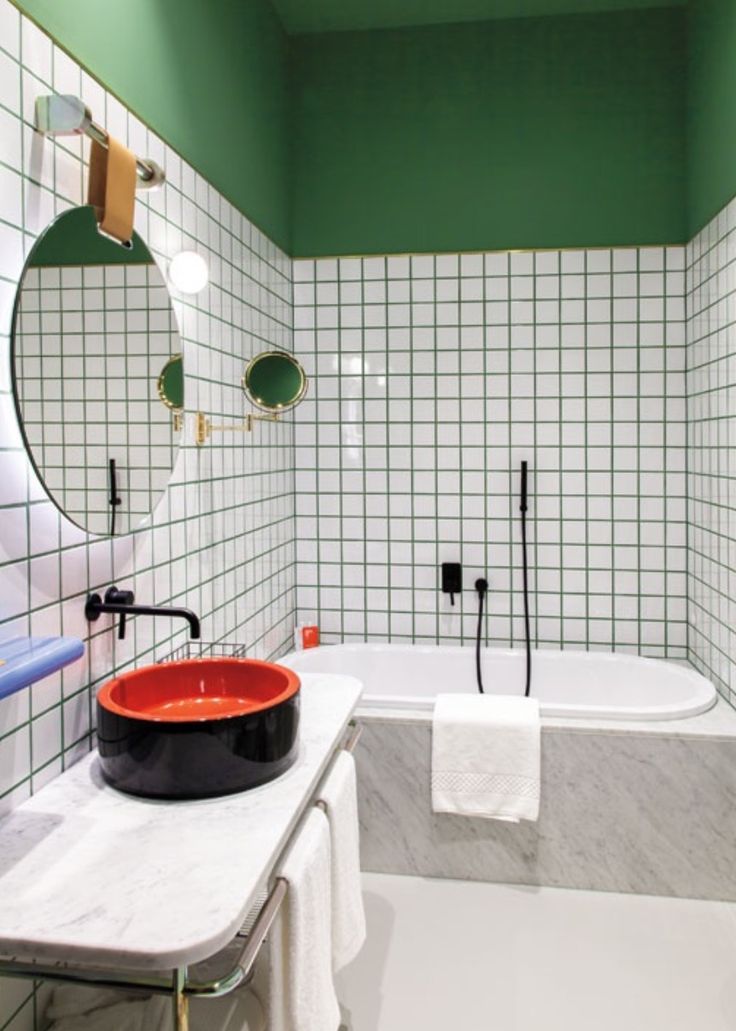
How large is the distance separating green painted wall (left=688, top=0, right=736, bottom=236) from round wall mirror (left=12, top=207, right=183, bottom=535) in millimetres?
2048

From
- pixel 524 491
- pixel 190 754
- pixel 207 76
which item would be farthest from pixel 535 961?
pixel 207 76

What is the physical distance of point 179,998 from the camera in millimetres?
1011

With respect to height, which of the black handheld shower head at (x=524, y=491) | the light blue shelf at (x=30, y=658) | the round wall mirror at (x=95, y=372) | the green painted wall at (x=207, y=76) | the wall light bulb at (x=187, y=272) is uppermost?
the green painted wall at (x=207, y=76)

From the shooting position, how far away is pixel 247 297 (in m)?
2.80

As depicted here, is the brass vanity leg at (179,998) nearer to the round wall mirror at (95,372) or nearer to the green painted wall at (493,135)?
the round wall mirror at (95,372)

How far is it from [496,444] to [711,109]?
1.50 meters

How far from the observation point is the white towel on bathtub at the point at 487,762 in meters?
2.49

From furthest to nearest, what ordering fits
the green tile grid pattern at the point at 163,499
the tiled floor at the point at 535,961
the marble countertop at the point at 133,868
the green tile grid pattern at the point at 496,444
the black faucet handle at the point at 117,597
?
the green tile grid pattern at the point at 496,444 → the tiled floor at the point at 535,961 → the black faucet handle at the point at 117,597 → the green tile grid pattern at the point at 163,499 → the marble countertop at the point at 133,868

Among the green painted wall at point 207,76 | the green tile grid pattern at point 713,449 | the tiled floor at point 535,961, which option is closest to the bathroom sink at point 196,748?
the tiled floor at point 535,961

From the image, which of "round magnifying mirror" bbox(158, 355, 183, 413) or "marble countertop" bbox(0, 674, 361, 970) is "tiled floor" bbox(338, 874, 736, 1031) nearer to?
"marble countertop" bbox(0, 674, 361, 970)

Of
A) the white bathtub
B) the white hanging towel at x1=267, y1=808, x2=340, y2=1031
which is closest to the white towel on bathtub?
the white bathtub

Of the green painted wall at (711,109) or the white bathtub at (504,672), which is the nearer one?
the green painted wall at (711,109)

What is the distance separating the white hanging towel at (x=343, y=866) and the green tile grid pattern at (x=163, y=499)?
0.56 meters

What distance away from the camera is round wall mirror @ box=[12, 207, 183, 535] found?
1.46m
